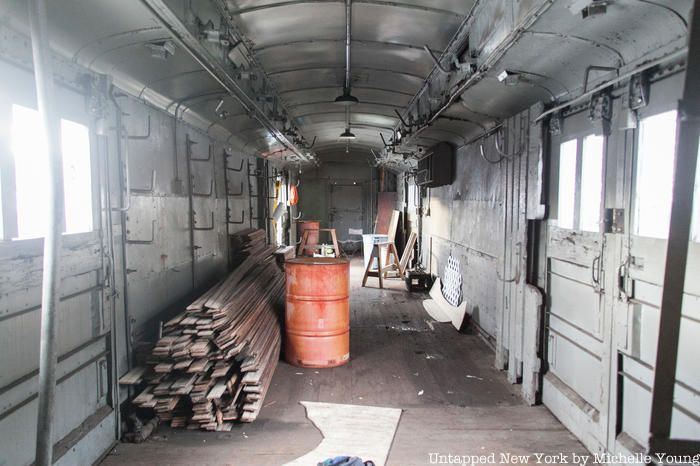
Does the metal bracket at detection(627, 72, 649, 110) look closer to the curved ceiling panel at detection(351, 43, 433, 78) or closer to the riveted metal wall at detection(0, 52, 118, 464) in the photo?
the curved ceiling panel at detection(351, 43, 433, 78)

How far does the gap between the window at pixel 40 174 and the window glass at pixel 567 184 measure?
3.85 m

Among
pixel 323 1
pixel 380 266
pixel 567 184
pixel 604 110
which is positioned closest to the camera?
pixel 604 110

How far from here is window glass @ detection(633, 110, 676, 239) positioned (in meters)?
2.66

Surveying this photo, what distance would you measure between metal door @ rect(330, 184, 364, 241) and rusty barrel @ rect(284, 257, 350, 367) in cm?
1126

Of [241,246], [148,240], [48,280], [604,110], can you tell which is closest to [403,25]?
[604,110]

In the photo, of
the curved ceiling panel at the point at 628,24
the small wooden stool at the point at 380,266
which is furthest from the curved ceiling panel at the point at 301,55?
the small wooden stool at the point at 380,266

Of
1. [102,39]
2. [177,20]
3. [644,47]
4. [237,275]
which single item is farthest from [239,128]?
[644,47]

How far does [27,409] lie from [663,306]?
309 centimetres

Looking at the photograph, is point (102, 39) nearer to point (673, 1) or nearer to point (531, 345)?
point (673, 1)

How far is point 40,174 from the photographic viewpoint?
2783 millimetres

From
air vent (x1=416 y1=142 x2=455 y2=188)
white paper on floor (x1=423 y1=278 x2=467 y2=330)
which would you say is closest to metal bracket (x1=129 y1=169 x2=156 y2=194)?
white paper on floor (x1=423 y1=278 x2=467 y2=330)

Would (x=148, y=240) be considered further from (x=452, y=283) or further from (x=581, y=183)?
(x=452, y=283)

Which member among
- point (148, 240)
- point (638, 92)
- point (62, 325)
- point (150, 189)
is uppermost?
point (638, 92)

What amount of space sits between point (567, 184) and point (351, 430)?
2.86 m
